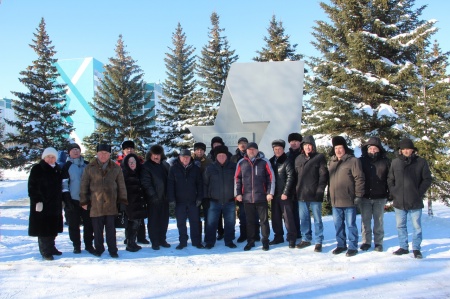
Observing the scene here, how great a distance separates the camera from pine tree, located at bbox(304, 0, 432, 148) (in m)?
12.6

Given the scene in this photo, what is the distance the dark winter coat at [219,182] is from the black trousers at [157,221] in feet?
2.48

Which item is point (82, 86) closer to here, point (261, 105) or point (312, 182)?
point (261, 105)

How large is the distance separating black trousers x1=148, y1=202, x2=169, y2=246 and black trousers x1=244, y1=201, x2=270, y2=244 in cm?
136

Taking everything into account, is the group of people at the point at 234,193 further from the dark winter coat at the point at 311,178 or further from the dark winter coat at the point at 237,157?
the dark winter coat at the point at 237,157

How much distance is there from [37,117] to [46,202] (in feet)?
62.5

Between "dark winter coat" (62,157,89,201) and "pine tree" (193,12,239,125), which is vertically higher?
"pine tree" (193,12,239,125)

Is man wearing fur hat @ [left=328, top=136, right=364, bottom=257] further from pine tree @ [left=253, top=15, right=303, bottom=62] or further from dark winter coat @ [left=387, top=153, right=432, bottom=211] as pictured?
pine tree @ [left=253, top=15, right=303, bottom=62]

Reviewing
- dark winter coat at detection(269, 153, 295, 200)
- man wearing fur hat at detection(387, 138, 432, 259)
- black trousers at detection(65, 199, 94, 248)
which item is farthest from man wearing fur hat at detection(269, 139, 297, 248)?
black trousers at detection(65, 199, 94, 248)

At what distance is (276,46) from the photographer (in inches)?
865

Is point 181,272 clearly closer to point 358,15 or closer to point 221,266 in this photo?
point 221,266

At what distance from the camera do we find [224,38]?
25797 millimetres

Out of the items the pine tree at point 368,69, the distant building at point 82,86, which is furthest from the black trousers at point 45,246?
the distant building at point 82,86

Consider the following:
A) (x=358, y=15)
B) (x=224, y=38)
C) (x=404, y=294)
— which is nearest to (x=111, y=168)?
(x=404, y=294)

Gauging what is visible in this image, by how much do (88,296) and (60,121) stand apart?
20.6m
